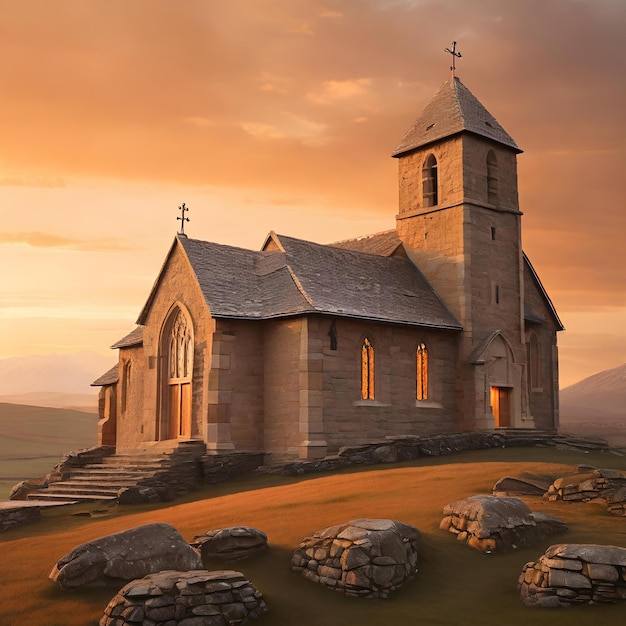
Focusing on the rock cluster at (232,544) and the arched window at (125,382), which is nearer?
the rock cluster at (232,544)

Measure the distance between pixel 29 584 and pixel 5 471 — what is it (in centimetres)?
5332

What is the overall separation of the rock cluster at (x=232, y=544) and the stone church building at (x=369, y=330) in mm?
13152

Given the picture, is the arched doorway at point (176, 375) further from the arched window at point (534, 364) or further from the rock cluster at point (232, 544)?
the arched window at point (534, 364)

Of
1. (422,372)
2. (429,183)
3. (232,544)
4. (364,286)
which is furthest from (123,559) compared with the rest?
(429,183)

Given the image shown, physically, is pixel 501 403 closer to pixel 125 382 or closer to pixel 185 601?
pixel 125 382

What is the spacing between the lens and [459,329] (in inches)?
1419

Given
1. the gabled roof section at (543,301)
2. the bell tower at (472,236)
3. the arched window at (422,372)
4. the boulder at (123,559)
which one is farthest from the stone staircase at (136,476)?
the gabled roof section at (543,301)

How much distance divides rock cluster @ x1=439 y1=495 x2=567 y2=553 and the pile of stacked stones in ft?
10.6

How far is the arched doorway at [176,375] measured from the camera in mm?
32562

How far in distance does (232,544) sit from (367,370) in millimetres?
17082

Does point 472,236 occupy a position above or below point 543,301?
above

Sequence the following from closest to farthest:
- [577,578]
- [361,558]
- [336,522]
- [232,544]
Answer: [577,578], [361,558], [232,544], [336,522]

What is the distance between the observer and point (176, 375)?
110 ft

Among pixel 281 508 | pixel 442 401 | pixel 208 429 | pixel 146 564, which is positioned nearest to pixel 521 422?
pixel 442 401
